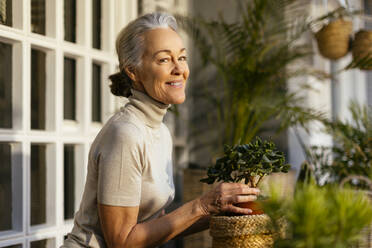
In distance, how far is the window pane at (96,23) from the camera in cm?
258

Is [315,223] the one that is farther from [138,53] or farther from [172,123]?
[172,123]

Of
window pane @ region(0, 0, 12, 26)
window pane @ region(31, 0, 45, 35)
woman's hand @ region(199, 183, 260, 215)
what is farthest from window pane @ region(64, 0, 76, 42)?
woman's hand @ region(199, 183, 260, 215)

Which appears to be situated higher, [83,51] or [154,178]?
[83,51]

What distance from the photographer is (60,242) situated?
2.21 metres

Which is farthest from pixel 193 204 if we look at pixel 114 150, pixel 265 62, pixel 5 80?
pixel 265 62

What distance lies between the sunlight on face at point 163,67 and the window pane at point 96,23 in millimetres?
1123

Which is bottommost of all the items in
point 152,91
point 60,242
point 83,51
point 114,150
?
point 60,242

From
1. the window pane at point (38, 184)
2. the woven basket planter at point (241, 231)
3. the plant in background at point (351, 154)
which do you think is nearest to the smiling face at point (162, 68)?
the woven basket planter at point (241, 231)

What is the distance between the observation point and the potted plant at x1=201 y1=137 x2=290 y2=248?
1202mm

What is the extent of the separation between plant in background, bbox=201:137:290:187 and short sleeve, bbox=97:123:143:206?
0.23 metres

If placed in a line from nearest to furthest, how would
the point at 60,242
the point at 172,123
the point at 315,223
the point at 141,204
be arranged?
the point at 315,223 < the point at 141,204 < the point at 60,242 < the point at 172,123

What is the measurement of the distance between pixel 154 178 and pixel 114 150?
212 mm

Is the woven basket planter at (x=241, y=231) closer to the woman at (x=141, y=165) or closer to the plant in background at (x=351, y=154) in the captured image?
the woman at (x=141, y=165)

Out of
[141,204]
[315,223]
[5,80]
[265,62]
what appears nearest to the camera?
[315,223]
